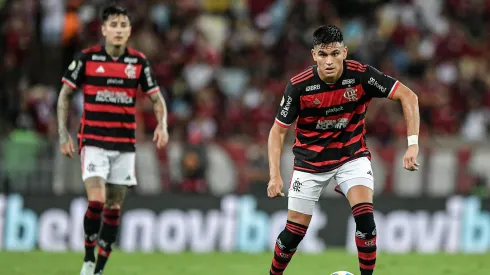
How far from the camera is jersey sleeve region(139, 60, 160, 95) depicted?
→ 10.4 m

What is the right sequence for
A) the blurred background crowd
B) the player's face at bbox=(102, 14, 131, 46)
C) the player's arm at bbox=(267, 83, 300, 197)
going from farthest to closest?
the blurred background crowd → the player's face at bbox=(102, 14, 131, 46) → the player's arm at bbox=(267, 83, 300, 197)

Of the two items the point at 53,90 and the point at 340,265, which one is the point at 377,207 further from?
the point at 53,90

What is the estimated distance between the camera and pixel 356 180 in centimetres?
870

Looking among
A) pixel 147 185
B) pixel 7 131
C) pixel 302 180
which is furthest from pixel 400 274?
pixel 7 131

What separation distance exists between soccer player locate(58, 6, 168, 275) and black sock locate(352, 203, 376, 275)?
253cm

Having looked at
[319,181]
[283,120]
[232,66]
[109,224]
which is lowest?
[109,224]

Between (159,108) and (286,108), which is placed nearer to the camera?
(286,108)

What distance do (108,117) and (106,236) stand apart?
1207 mm

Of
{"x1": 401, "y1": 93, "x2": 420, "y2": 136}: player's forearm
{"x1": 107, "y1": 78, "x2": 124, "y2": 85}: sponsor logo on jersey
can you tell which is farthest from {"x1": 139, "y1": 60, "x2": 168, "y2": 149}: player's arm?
{"x1": 401, "y1": 93, "x2": 420, "y2": 136}: player's forearm

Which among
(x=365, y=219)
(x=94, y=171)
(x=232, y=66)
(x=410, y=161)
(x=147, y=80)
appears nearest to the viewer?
(x=410, y=161)

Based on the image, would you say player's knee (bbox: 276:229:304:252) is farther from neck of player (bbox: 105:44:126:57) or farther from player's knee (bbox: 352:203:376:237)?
neck of player (bbox: 105:44:126:57)

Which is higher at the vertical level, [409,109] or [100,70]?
[100,70]

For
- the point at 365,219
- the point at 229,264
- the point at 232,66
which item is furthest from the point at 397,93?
the point at 232,66

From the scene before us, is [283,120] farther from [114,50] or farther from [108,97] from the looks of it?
[114,50]
